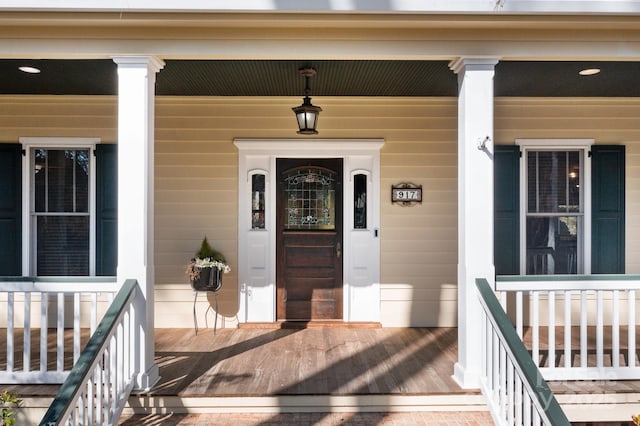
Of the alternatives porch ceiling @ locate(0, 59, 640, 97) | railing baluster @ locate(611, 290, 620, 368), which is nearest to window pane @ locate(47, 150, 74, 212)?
porch ceiling @ locate(0, 59, 640, 97)

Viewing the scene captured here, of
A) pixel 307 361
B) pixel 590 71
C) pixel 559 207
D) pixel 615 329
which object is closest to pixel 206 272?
pixel 307 361

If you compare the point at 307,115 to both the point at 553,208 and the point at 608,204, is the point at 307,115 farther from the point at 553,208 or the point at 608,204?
the point at 608,204

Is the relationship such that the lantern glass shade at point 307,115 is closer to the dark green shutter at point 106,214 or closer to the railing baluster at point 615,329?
the dark green shutter at point 106,214

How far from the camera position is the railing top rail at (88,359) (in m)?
2.34

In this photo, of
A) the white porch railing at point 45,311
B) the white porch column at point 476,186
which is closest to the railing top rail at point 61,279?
the white porch railing at point 45,311

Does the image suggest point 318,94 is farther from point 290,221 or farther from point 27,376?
point 27,376

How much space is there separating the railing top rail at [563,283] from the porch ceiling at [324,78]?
1.77 m

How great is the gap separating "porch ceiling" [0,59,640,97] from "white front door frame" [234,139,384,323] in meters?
0.67

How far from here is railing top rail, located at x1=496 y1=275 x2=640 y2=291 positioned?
10.9 feet

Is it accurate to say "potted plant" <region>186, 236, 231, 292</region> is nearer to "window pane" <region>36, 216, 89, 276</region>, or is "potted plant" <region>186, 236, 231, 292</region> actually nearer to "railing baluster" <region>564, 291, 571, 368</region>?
"window pane" <region>36, 216, 89, 276</region>

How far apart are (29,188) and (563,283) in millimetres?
5299

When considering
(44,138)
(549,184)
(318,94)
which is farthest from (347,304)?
(44,138)

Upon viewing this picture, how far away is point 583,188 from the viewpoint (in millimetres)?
5074

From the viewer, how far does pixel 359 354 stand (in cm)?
413
